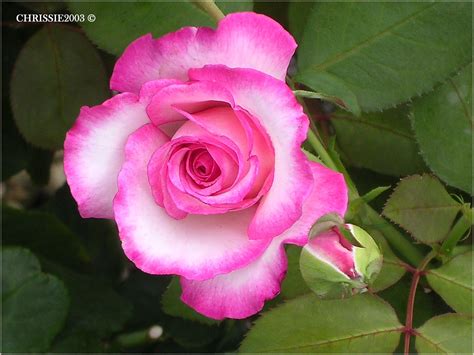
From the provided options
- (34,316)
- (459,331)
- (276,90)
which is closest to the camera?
(276,90)

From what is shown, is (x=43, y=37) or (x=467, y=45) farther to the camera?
(x=43, y=37)

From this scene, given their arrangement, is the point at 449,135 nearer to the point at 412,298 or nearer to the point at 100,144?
the point at 412,298

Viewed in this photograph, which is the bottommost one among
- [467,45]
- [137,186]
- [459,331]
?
[459,331]

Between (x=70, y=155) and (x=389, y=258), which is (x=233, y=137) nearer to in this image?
(x=70, y=155)

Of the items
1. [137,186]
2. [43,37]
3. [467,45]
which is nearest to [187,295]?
[137,186]

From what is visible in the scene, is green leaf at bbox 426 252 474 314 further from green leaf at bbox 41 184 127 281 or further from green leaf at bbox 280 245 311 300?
green leaf at bbox 41 184 127 281

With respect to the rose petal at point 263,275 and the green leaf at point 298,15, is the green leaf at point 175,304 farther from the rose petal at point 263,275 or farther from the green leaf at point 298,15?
the green leaf at point 298,15

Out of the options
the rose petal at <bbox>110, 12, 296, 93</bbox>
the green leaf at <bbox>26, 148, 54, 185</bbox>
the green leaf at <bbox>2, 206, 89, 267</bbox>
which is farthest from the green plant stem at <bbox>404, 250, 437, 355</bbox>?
the green leaf at <bbox>26, 148, 54, 185</bbox>

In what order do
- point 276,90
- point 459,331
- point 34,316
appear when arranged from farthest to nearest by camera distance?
point 34,316 < point 459,331 < point 276,90
